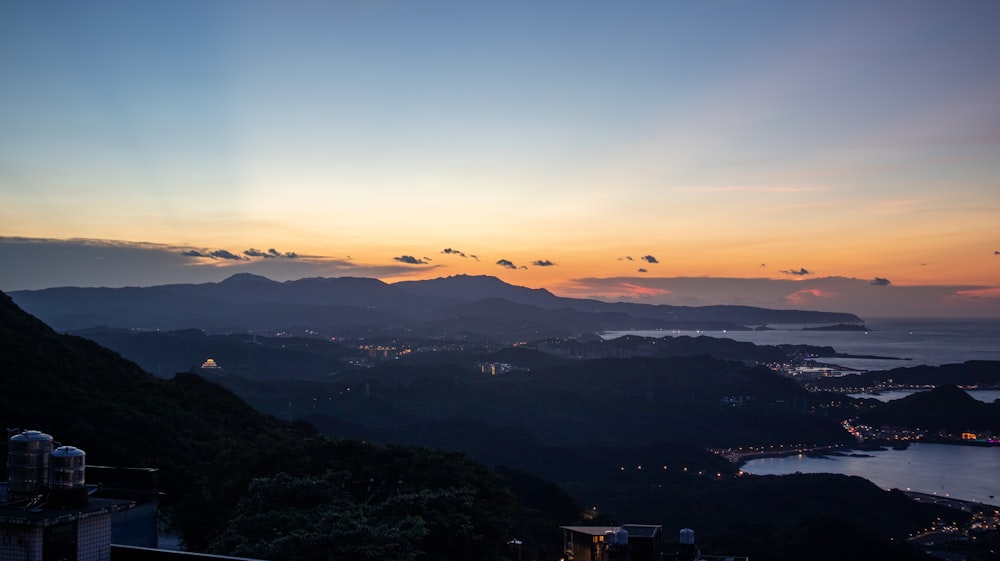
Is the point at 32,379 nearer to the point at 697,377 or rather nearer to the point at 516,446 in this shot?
the point at 516,446

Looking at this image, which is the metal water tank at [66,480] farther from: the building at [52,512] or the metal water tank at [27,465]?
the metal water tank at [27,465]

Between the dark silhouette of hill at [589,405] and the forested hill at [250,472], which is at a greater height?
the forested hill at [250,472]

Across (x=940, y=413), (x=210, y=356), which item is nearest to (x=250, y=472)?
(x=940, y=413)

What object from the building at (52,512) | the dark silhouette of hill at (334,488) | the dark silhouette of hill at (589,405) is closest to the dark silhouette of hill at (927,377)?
the dark silhouette of hill at (589,405)

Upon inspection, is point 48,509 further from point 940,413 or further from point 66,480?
point 940,413

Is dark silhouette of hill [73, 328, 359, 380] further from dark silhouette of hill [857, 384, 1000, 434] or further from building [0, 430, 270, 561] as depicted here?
building [0, 430, 270, 561]

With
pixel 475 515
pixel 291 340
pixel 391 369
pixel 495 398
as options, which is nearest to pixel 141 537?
pixel 475 515
